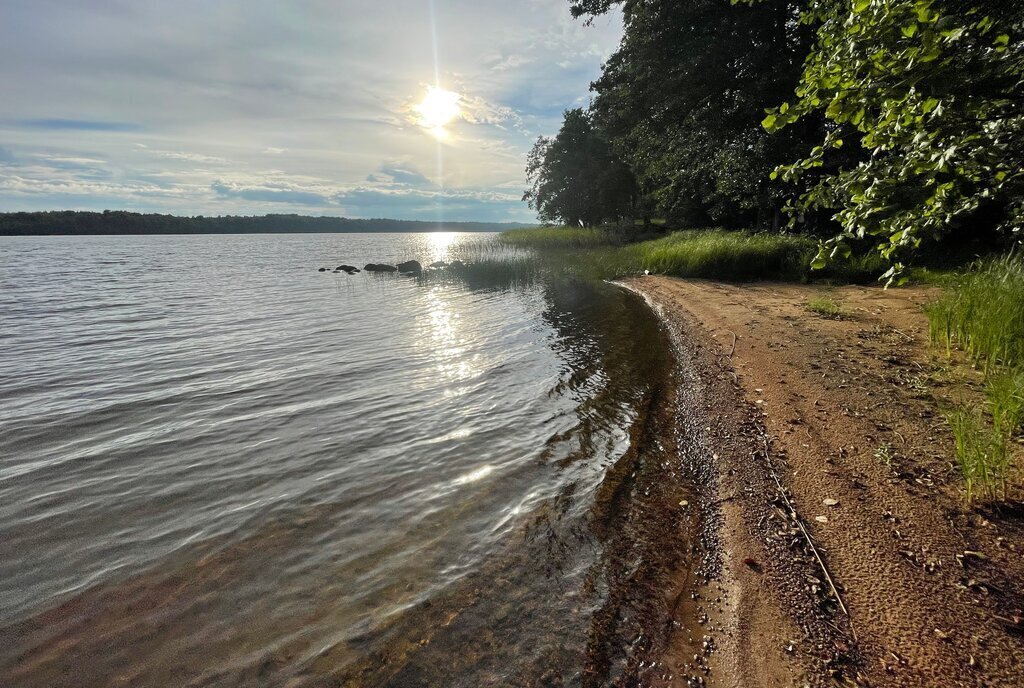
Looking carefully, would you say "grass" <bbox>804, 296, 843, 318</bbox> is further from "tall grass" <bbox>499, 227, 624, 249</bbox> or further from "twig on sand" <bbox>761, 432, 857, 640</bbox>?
"tall grass" <bbox>499, 227, 624, 249</bbox>

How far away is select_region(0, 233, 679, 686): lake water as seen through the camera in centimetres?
339

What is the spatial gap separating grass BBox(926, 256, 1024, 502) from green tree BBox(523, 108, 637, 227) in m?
44.4

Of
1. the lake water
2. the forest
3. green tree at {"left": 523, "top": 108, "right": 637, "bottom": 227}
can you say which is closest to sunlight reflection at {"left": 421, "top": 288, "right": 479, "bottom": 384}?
the lake water

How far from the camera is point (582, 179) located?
52.2m

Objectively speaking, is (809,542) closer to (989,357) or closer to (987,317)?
(989,357)

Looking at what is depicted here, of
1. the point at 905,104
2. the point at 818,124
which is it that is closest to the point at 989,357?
the point at 905,104

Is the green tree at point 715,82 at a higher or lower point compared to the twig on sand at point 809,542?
higher

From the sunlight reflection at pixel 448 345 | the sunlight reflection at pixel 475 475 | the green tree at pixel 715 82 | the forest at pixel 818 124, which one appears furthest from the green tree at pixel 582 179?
→ the sunlight reflection at pixel 475 475

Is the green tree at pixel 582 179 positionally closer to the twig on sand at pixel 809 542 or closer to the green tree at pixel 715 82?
the green tree at pixel 715 82

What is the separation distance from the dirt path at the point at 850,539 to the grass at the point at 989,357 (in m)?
0.31

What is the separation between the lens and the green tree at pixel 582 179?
50812 mm

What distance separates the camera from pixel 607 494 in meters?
5.23

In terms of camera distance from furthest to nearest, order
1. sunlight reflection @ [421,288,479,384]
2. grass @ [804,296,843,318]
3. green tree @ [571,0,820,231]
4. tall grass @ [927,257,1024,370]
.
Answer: green tree @ [571,0,820,231] → grass @ [804,296,843,318] → sunlight reflection @ [421,288,479,384] → tall grass @ [927,257,1024,370]

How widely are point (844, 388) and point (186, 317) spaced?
744 inches
